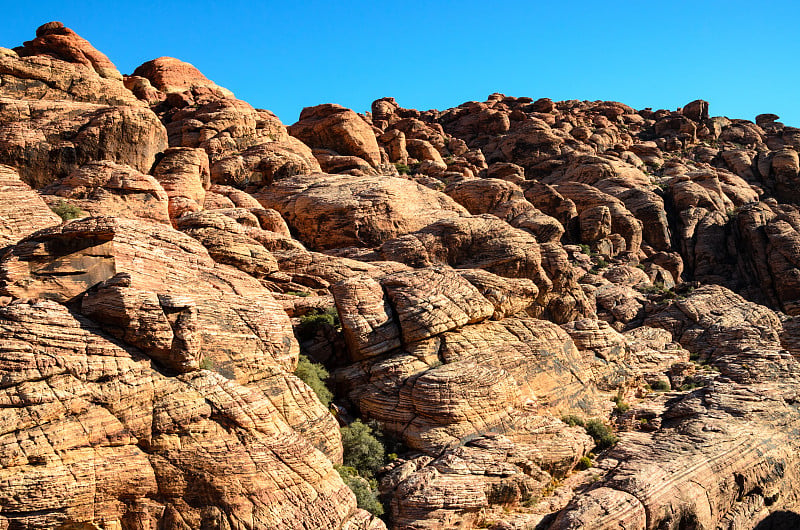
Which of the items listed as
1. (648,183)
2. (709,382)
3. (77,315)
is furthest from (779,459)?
(648,183)

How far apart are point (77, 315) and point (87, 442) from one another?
4.12m

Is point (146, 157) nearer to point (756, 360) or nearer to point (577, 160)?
point (756, 360)

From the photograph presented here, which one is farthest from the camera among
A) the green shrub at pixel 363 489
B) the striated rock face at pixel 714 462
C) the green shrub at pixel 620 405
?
the green shrub at pixel 620 405

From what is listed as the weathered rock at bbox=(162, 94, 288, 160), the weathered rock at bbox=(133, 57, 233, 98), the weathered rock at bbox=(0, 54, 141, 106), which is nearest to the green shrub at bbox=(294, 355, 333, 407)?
the weathered rock at bbox=(162, 94, 288, 160)

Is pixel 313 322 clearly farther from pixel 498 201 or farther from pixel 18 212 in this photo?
pixel 498 201

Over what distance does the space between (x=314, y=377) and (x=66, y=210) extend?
13540 mm

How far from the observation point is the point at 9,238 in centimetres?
2131

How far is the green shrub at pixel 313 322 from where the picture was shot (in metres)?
27.0

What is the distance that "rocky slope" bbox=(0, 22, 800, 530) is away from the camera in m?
16.3

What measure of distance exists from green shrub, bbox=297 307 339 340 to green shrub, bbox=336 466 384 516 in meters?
7.38

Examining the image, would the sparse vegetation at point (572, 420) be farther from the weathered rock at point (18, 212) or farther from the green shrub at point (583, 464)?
the weathered rock at point (18, 212)

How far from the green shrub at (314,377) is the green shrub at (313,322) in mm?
2319

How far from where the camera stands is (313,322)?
27.1 meters

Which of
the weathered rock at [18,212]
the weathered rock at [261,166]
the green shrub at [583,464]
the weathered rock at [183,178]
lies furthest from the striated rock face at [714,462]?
the weathered rock at [261,166]
